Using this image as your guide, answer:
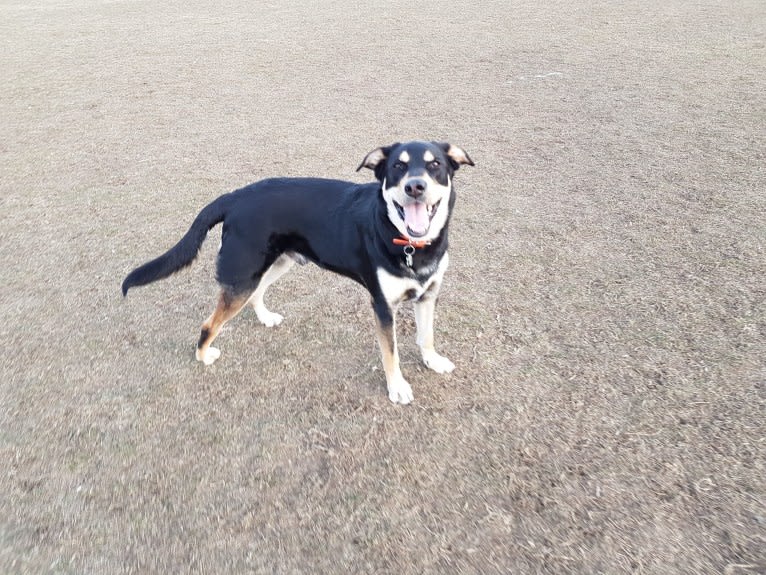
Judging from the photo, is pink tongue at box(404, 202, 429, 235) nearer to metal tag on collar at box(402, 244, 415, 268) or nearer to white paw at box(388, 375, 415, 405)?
metal tag on collar at box(402, 244, 415, 268)

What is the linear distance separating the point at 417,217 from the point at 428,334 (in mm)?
918

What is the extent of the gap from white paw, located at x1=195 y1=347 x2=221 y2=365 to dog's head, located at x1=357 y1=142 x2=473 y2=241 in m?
1.68

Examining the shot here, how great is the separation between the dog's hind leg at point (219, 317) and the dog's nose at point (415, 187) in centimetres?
132

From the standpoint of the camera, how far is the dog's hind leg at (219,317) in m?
3.47

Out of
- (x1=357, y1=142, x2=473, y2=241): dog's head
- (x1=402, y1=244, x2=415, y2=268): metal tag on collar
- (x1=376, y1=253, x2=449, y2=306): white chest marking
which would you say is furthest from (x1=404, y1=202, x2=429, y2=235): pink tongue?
(x1=376, y1=253, x2=449, y2=306): white chest marking

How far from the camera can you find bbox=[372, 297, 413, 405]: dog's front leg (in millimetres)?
3162

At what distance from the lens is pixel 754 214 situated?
493cm

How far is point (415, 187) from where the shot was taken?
2.79 meters

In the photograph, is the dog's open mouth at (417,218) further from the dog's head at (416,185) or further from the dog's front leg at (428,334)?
the dog's front leg at (428,334)

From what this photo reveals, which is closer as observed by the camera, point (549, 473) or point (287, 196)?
point (549, 473)

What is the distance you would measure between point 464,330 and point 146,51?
1305 cm

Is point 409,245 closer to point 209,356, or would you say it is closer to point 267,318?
point 267,318

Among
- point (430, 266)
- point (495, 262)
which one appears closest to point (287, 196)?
point (430, 266)

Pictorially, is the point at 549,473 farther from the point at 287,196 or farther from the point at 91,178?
the point at 91,178
